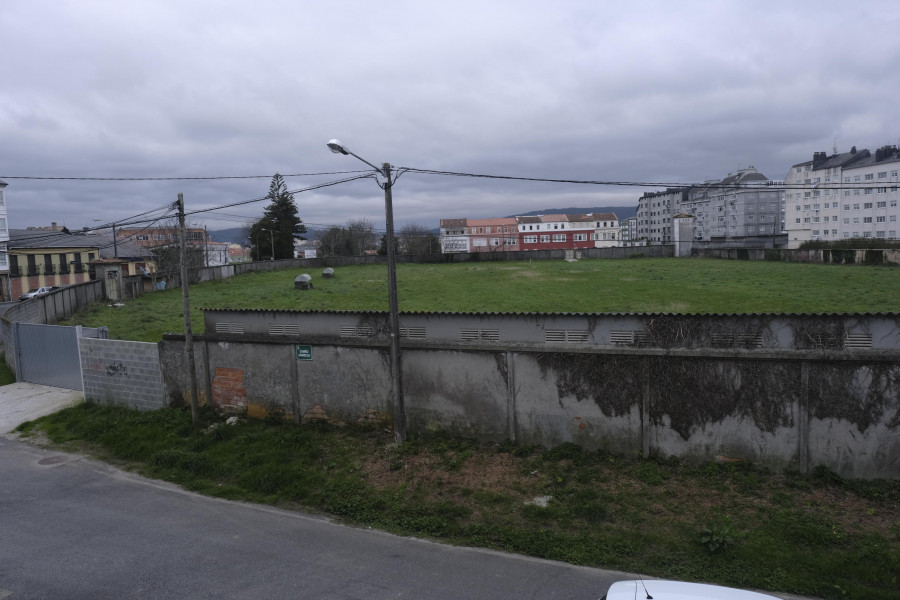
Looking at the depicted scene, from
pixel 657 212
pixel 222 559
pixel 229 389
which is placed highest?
pixel 657 212

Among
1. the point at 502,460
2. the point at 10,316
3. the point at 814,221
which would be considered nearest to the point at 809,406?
the point at 502,460

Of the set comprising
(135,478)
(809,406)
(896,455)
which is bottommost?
(135,478)

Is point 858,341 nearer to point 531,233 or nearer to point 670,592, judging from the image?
point 670,592

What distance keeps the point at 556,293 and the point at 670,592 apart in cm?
2854

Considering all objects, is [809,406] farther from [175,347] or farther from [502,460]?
[175,347]

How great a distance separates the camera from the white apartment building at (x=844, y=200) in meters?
87.1

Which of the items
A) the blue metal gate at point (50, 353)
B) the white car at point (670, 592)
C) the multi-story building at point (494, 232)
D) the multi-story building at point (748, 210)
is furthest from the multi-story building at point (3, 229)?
the multi-story building at point (748, 210)

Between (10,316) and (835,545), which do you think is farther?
(10,316)

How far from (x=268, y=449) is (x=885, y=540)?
34.5ft

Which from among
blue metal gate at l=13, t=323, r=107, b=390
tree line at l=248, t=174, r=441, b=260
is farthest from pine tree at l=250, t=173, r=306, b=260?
blue metal gate at l=13, t=323, r=107, b=390

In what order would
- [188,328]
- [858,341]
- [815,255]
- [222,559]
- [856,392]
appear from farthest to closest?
[815,255] → [188,328] → [858,341] → [856,392] → [222,559]

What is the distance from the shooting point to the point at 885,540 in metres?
7.27

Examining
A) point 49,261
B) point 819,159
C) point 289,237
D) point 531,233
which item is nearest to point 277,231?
point 289,237

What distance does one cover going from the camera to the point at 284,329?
16.0 m
